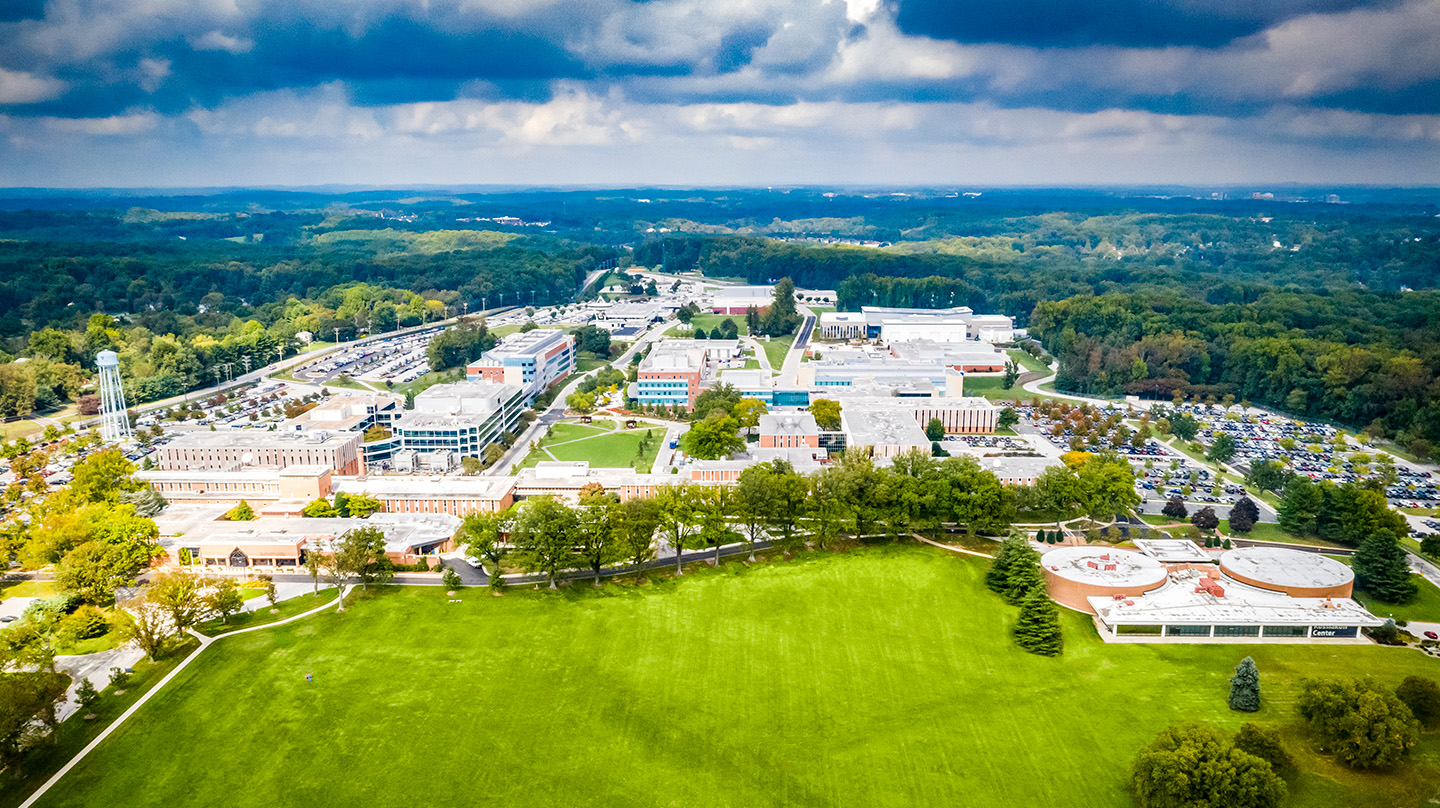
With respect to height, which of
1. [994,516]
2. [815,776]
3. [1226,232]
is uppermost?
[1226,232]

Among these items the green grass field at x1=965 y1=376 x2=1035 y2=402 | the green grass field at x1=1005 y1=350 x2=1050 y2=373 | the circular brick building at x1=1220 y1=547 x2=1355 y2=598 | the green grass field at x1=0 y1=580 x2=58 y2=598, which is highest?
the green grass field at x1=1005 y1=350 x2=1050 y2=373

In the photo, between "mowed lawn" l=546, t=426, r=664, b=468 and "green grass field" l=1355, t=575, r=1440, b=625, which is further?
"mowed lawn" l=546, t=426, r=664, b=468

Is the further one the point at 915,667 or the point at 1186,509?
the point at 1186,509

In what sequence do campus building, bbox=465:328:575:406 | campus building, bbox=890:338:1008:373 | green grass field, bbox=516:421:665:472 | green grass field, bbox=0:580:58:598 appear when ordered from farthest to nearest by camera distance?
1. campus building, bbox=890:338:1008:373
2. campus building, bbox=465:328:575:406
3. green grass field, bbox=516:421:665:472
4. green grass field, bbox=0:580:58:598

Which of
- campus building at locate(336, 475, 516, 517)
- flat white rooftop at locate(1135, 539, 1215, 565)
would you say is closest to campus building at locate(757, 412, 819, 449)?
campus building at locate(336, 475, 516, 517)

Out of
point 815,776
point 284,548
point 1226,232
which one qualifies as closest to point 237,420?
point 284,548

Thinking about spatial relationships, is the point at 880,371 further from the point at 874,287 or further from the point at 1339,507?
the point at 874,287

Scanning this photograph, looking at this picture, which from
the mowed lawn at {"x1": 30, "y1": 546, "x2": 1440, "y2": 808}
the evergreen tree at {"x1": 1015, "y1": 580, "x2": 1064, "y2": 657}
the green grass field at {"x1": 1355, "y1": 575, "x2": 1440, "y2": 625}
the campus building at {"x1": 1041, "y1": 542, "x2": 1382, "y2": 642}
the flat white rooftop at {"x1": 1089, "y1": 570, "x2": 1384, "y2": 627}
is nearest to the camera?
the mowed lawn at {"x1": 30, "y1": 546, "x2": 1440, "y2": 808}

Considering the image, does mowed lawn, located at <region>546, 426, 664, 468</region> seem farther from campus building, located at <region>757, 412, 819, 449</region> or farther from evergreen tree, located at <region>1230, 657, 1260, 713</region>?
evergreen tree, located at <region>1230, 657, 1260, 713</region>
